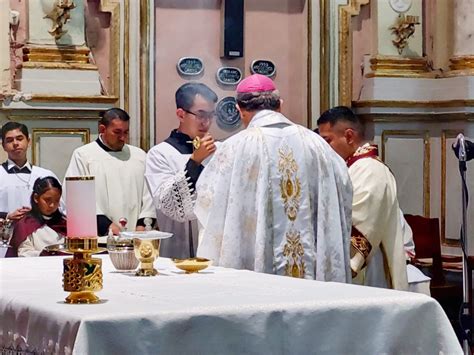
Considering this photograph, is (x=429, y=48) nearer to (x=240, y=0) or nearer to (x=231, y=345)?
(x=240, y=0)

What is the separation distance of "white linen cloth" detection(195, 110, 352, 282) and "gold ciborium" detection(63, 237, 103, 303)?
1.62 meters

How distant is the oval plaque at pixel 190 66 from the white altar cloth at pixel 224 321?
4.52 m

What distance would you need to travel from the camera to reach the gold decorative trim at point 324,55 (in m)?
8.27

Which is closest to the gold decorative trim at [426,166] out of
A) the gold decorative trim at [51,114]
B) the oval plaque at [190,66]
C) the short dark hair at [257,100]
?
the oval plaque at [190,66]

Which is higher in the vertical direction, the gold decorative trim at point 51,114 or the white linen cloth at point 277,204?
the gold decorative trim at point 51,114

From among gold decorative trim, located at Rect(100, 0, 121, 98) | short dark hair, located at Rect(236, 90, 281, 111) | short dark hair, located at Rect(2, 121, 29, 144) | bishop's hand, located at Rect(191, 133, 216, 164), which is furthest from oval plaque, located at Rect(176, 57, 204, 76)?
short dark hair, located at Rect(236, 90, 281, 111)

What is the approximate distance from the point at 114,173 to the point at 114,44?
1275 mm

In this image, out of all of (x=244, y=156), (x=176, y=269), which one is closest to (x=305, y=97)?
(x=244, y=156)

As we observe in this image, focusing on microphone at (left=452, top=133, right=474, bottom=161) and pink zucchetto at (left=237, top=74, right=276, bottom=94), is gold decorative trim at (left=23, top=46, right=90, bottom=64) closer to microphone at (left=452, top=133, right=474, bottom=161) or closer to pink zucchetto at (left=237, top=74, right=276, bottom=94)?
pink zucchetto at (left=237, top=74, right=276, bottom=94)

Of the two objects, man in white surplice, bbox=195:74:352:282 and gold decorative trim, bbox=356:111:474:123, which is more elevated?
gold decorative trim, bbox=356:111:474:123

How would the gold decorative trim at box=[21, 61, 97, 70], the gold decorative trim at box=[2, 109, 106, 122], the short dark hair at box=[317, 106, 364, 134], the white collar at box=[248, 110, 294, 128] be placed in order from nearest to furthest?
the white collar at box=[248, 110, 294, 128]
the short dark hair at box=[317, 106, 364, 134]
the gold decorative trim at box=[2, 109, 106, 122]
the gold decorative trim at box=[21, 61, 97, 70]

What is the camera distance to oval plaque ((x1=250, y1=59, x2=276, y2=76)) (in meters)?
8.26

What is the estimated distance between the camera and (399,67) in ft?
27.6

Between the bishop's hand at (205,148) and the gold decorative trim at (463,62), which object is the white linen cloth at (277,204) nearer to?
the bishop's hand at (205,148)
